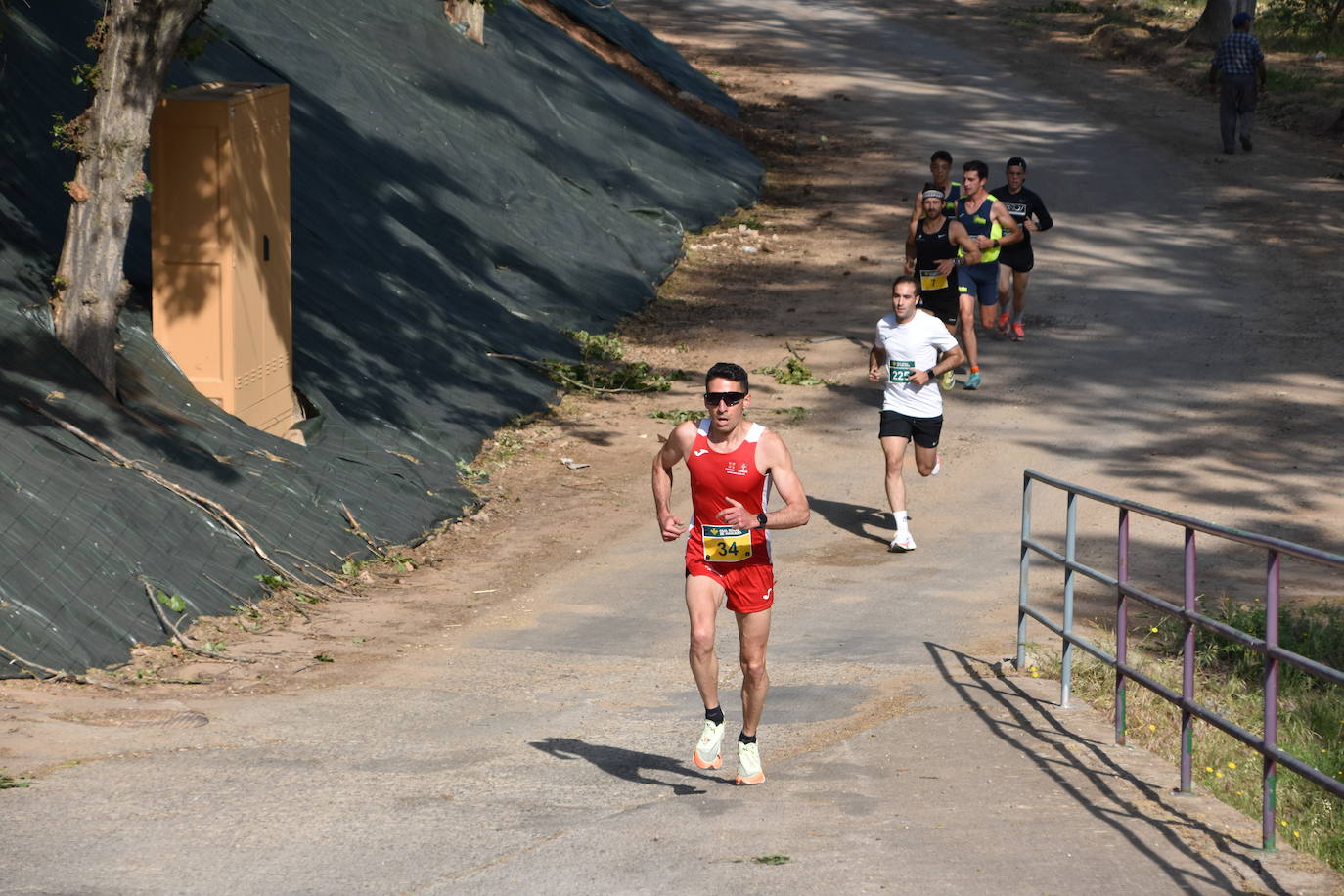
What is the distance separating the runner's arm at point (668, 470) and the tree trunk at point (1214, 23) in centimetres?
2856

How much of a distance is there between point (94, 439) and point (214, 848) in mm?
5064

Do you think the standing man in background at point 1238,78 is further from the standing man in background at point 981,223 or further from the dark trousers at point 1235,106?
the standing man in background at point 981,223

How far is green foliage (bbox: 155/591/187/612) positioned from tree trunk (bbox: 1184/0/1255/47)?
28169 millimetres

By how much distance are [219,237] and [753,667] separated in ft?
21.5

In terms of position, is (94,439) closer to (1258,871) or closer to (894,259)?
(1258,871)

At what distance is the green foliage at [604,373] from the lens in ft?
56.5

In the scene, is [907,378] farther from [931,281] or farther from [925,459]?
[931,281]

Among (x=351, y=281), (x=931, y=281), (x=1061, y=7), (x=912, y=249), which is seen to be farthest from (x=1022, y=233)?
(x=1061, y=7)

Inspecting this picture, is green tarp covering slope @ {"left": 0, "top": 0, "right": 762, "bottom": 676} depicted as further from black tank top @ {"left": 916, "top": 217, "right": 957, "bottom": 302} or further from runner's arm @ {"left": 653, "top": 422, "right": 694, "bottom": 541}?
black tank top @ {"left": 916, "top": 217, "right": 957, "bottom": 302}

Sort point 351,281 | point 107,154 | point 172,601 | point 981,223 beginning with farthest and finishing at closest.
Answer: point 981,223 → point 351,281 → point 107,154 → point 172,601

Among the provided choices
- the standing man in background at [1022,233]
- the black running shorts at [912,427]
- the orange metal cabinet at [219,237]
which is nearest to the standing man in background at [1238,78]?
the standing man in background at [1022,233]

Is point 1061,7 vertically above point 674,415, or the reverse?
point 1061,7

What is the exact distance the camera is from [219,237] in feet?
39.8

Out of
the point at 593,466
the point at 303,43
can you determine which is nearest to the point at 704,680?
the point at 593,466
